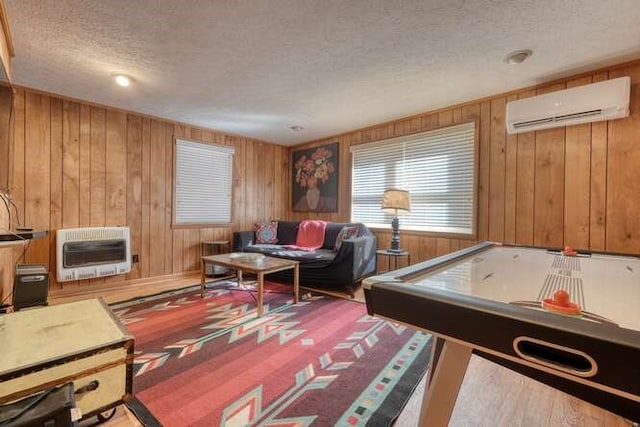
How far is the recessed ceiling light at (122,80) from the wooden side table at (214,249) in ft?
6.87

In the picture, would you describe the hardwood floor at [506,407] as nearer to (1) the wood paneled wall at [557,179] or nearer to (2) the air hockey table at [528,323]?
(2) the air hockey table at [528,323]

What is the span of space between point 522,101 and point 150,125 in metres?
4.17

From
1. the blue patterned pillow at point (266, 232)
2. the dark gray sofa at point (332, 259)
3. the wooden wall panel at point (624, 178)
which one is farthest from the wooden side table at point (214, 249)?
the wooden wall panel at point (624, 178)

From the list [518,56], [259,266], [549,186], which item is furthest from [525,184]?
[259,266]

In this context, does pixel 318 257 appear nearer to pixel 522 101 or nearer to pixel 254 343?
pixel 254 343

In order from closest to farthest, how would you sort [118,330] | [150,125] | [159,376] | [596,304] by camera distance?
[596,304]
[118,330]
[159,376]
[150,125]

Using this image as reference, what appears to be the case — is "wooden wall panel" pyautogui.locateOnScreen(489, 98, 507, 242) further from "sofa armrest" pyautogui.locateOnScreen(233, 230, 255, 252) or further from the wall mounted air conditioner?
"sofa armrest" pyautogui.locateOnScreen(233, 230, 255, 252)

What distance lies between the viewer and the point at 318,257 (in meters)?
3.33

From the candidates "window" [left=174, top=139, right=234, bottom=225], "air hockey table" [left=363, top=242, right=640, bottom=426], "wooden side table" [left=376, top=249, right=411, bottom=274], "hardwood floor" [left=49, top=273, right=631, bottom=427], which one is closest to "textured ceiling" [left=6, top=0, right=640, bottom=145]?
"window" [left=174, top=139, right=234, bottom=225]

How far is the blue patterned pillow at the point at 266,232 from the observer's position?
431 centimetres

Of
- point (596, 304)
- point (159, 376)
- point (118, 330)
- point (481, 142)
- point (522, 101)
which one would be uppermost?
point (522, 101)

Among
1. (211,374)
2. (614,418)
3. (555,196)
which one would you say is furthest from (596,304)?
(555,196)

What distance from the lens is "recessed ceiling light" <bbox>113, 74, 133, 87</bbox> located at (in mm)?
2507

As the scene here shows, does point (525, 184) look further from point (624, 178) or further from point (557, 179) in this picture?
point (624, 178)
